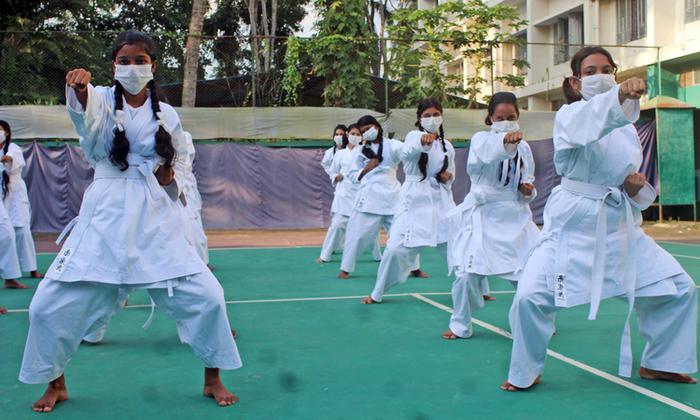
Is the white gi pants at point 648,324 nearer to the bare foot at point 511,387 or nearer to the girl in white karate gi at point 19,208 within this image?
the bare foot at point 511,387

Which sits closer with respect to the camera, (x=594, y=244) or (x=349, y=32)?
(x=594, y=244)

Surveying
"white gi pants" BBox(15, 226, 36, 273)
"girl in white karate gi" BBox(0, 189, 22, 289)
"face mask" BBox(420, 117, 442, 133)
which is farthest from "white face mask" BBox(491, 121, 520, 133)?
"white gi pants" BBox(15, 226, 36, 273)

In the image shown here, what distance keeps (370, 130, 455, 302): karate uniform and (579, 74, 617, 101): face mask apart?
308 centimetres

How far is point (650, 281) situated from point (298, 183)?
15.5 meters

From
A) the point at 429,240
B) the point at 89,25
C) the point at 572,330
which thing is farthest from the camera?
the point at 89,25

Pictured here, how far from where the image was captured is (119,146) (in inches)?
176

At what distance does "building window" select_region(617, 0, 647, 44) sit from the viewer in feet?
82.2

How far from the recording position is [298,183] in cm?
1992

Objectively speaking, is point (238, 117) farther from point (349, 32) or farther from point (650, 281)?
point (650, 281)

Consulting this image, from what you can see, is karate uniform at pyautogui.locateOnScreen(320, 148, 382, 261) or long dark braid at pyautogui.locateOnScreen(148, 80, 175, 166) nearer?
long dark braid at pyautogui.locateOnScreen(148, 80, 175, 166)

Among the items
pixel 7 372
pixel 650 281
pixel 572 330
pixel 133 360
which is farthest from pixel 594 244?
pixel 7 372

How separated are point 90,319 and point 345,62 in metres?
18.1

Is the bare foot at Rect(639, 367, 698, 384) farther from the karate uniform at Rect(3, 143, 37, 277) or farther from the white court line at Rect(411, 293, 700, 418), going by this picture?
the karate uniform at Rect(3, 143, 37, 277)

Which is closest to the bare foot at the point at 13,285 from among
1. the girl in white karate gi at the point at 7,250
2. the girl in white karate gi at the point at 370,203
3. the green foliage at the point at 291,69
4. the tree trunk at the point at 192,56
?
the girl in white karate gi at the point at 7,250
